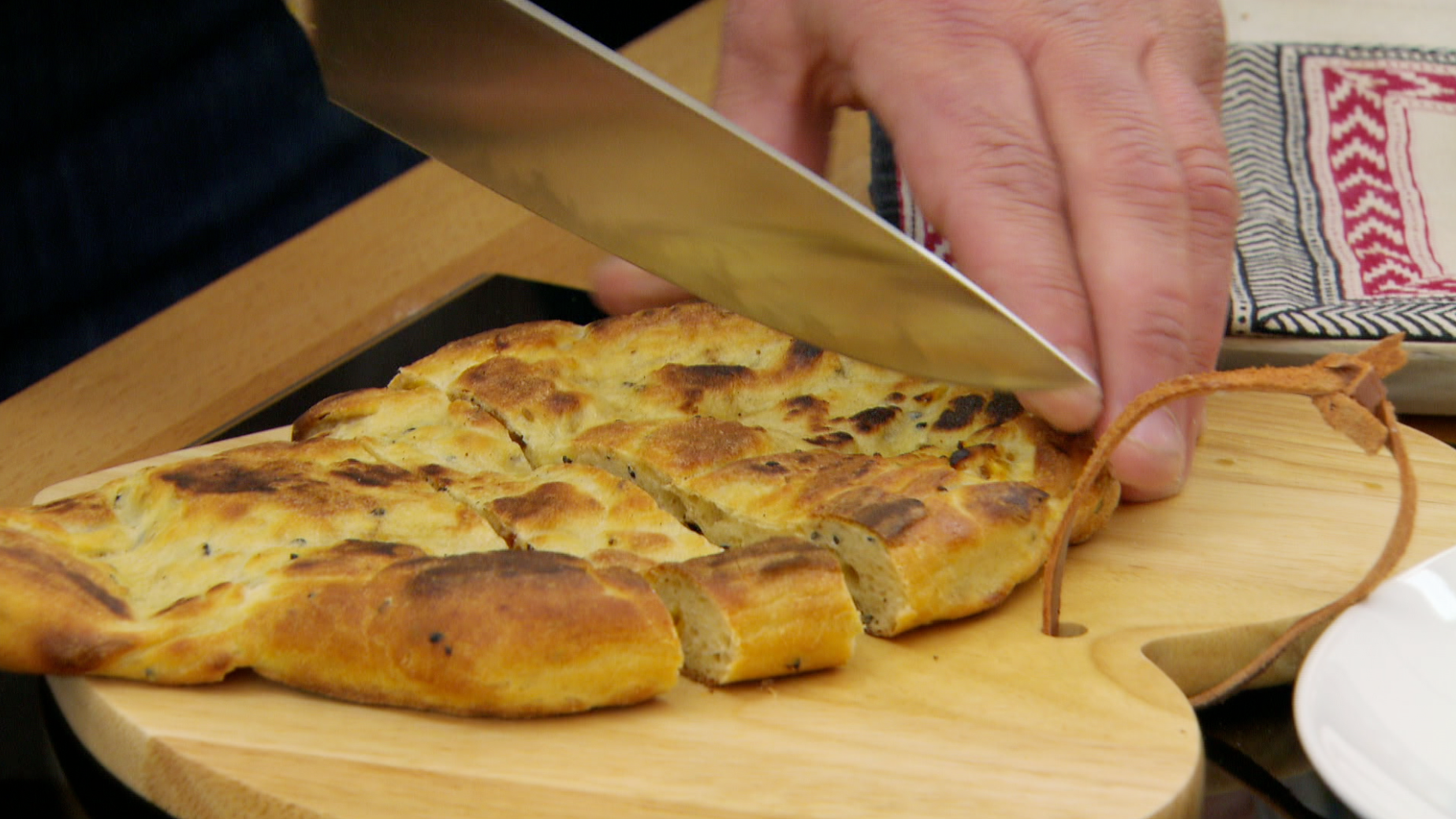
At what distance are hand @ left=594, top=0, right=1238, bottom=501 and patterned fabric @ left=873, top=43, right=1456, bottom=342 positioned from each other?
0.44 m

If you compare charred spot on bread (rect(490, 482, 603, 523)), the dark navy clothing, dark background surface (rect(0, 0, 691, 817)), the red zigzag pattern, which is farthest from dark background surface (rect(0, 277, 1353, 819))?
the dark navy clothing

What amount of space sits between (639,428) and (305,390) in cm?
75

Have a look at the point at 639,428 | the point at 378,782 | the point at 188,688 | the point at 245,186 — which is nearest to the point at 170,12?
the point at 245,186

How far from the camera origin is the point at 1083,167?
186 cm

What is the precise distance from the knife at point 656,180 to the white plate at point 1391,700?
43 centimetres

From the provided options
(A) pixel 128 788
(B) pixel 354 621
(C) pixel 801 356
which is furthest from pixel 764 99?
(A) pixel 128 788

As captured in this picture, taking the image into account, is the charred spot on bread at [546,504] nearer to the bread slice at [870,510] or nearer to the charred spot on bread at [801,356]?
the bread slice at [870,510]

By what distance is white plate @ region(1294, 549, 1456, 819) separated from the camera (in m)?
1.22

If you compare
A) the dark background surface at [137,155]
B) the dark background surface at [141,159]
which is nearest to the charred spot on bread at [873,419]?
the dark background surface at [141,159]

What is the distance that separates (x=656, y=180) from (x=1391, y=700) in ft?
3.09

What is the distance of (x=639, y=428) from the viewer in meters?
1.77

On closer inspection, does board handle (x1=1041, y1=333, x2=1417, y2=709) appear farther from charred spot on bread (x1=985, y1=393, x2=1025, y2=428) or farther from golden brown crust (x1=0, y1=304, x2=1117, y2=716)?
charred spot on bread (x1=985, y1=393, x2=1025, y2=428)

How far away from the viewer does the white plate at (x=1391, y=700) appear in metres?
1.22

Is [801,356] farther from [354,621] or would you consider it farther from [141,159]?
[141,159]
